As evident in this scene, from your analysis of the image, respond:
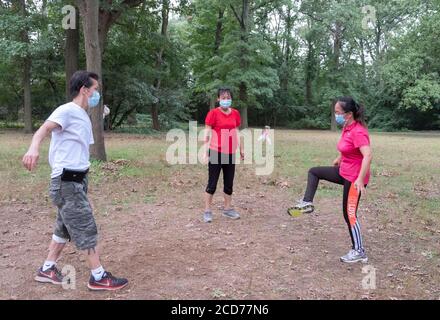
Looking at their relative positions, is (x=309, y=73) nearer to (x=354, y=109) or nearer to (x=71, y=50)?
(x=71, y=50)

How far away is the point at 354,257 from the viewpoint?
510 cm

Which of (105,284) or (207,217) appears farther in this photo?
(207,217)

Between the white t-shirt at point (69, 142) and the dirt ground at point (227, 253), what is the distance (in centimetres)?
118

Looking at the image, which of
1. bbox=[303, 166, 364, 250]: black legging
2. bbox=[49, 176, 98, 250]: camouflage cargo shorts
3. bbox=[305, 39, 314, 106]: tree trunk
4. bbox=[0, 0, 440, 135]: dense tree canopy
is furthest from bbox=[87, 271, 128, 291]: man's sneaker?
bbox=[305, 39, 314, 106]: tree trunk

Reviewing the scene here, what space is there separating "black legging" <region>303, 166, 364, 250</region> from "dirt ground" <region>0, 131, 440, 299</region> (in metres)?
0.34

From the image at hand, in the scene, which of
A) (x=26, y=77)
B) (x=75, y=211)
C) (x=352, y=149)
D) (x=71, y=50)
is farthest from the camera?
(x=26, y=77)

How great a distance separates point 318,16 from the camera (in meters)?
33.6

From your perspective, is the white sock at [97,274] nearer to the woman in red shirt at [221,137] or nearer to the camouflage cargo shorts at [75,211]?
the camouflage cargo shorts at [75,211]

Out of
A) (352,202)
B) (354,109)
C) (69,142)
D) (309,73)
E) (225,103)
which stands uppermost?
(309,73)

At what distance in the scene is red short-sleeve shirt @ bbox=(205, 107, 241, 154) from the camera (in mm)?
6609

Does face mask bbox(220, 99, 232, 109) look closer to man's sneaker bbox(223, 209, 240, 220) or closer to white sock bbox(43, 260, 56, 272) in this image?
man's sneaker bbox(223, 209, 240, 220)

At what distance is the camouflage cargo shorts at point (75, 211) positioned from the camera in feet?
13.2

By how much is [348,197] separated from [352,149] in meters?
0.52

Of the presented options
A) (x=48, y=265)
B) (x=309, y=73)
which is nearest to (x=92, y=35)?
(x=48, y=265)
